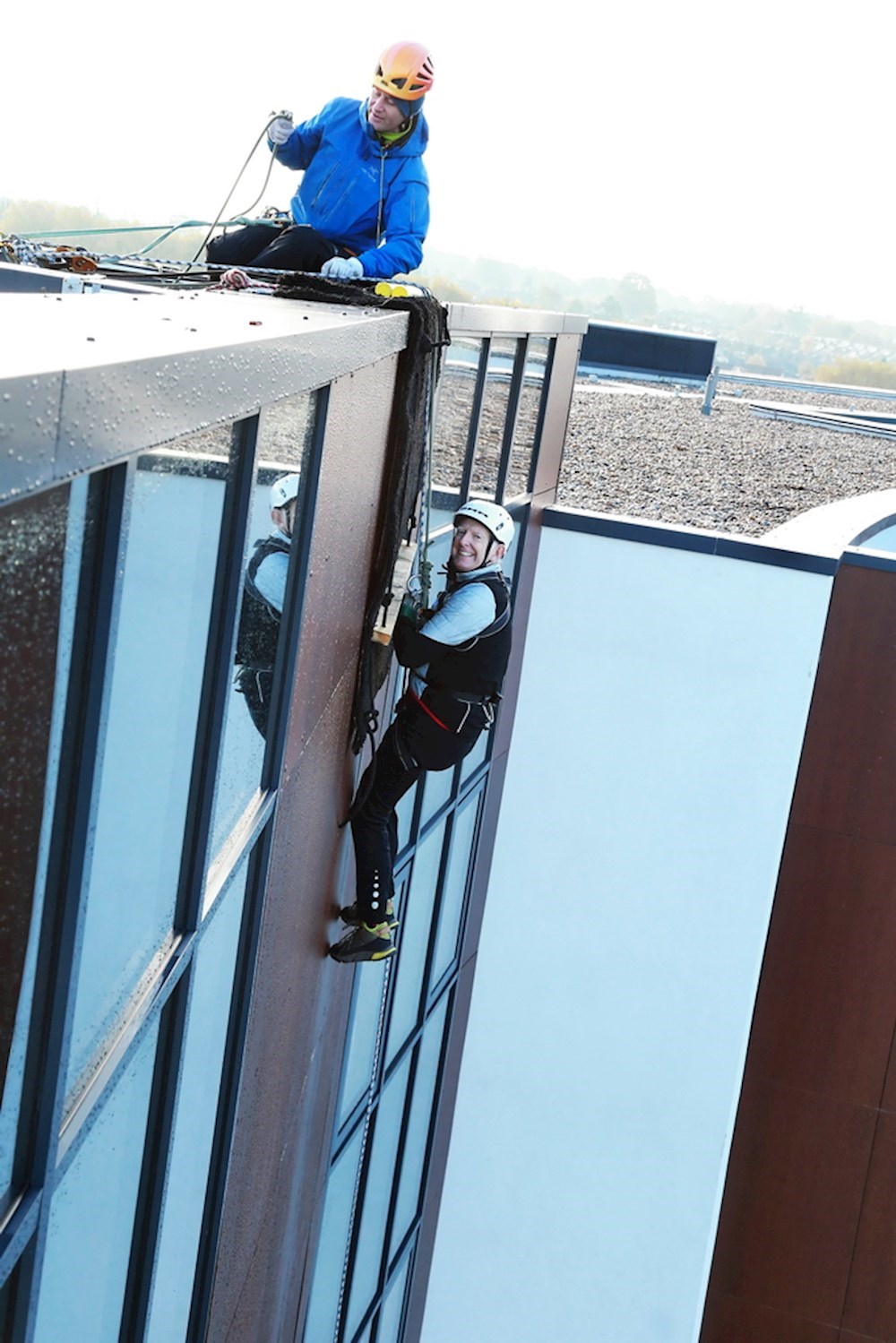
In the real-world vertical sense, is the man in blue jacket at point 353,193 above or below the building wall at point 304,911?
above

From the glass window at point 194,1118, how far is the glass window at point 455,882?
4.91 metres

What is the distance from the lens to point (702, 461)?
15.1 m

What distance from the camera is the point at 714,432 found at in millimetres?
18234

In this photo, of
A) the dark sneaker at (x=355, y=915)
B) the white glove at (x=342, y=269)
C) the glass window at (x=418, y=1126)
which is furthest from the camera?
the glass window at (x=418, y=1126)

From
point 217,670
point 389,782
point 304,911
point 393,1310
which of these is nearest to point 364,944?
point 389,782

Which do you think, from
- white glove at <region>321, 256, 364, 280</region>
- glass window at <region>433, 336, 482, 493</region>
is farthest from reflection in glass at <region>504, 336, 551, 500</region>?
white glove at <region>321, 256, 364, 280</region>

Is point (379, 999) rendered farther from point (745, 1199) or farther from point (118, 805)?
point (118, 805)

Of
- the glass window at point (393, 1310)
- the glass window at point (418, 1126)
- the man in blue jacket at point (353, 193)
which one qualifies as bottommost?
the glass window at point (393, 1310)

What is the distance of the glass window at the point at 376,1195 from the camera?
7.22m

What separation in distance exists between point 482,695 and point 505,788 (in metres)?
4.02

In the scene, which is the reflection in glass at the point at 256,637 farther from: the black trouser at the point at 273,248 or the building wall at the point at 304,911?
the black trouser at the point at 273,248

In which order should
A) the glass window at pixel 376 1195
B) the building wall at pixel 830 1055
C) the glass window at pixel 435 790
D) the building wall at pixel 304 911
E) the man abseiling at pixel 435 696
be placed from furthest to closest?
the building wall at pixel 830 1055 < the glass window at pixel 376 1195 < the glass window at pixel 435 790 < the man abseiling at pixel 435 696 < the building wall at pixel 304 911

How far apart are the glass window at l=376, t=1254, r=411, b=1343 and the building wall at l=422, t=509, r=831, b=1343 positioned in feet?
2.34

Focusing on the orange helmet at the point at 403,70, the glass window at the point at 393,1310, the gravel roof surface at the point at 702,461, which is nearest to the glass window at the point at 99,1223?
the orange helmet at the point at 403,70
